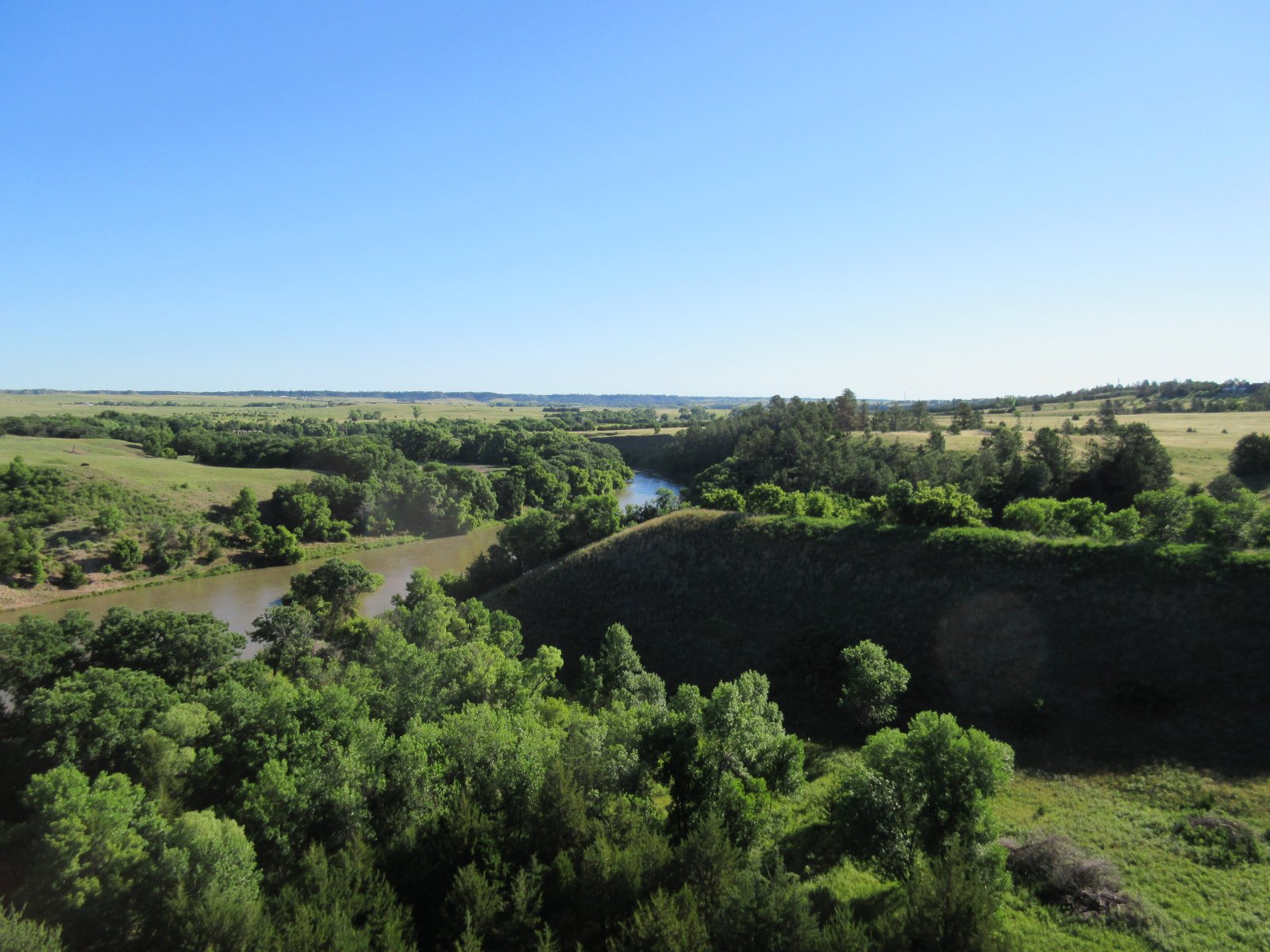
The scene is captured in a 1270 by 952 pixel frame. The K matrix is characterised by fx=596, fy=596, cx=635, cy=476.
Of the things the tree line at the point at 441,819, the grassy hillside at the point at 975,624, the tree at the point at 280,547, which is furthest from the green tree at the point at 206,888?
the tree at the point at 280,547

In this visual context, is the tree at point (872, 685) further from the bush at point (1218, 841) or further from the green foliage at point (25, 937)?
the green foliage at point (25, 937)

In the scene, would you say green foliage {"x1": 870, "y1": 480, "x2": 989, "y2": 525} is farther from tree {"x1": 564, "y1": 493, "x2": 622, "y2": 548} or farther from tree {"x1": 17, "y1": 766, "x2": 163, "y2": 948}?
tree {"x1": 17, "y1": 766, "x2": 163, "y2": 948}

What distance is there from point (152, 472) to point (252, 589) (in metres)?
33.2

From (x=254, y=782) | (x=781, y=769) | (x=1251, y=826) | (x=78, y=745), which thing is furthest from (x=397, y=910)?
(x=1251, y=826)

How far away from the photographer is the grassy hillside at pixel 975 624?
2652 centimetres

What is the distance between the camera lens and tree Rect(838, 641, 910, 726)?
28078 mm

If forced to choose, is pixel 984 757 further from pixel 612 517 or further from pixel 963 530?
pixel 612 517

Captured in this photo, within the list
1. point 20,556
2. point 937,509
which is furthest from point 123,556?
point 937,509

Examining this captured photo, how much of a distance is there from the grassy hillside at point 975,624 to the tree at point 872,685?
1629mm

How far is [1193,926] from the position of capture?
15477mm

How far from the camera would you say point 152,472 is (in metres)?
75.8

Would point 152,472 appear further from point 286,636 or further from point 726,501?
point 726,501

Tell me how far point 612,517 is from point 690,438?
73.5 meters

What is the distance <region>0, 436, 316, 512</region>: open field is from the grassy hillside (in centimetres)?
5011
